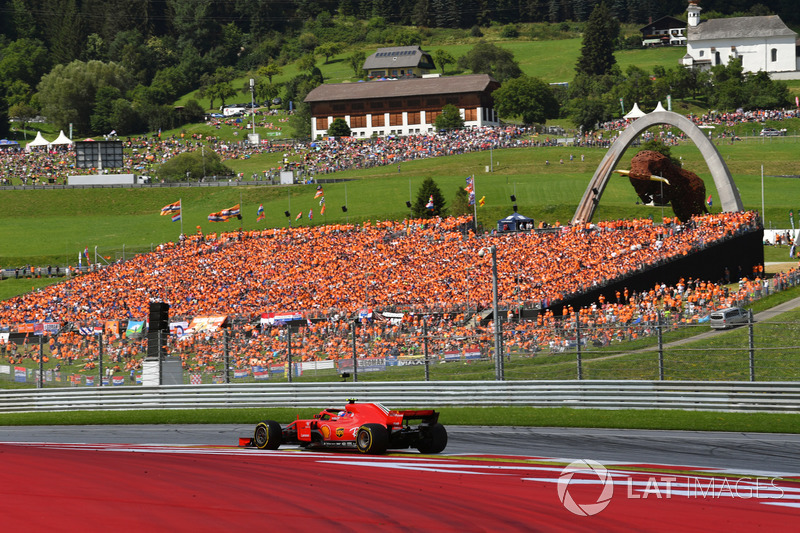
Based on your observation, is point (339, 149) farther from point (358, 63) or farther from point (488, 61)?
point (358, 63)

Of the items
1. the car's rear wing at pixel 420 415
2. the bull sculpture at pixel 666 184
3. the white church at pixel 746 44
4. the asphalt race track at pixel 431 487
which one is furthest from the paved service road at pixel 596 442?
the white church at pixel 746 44

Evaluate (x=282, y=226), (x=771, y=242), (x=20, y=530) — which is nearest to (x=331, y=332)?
(x=20, y=530)

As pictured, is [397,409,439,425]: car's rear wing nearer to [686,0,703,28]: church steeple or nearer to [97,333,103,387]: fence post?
[97,333,103,387]: fence post

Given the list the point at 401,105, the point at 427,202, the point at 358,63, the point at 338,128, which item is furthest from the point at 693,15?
the point at 427,202

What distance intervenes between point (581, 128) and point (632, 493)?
109 m

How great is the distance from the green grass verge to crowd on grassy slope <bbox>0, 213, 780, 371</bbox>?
5.95ft

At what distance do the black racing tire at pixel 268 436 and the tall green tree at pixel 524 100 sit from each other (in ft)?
376

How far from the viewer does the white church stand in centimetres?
15238

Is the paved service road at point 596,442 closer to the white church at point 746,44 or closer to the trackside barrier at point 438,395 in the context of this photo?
the trackside barrier at point 438,395

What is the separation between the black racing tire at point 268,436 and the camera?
59.1ft

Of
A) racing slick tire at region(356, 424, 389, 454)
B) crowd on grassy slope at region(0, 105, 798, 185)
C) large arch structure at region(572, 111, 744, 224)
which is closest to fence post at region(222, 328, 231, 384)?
racing slick tire at region(356, 424, 389, 454)

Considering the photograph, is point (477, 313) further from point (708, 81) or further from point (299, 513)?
point (708, 81)

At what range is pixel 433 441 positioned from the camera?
1675 cm

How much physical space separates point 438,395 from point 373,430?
8.55 metres
